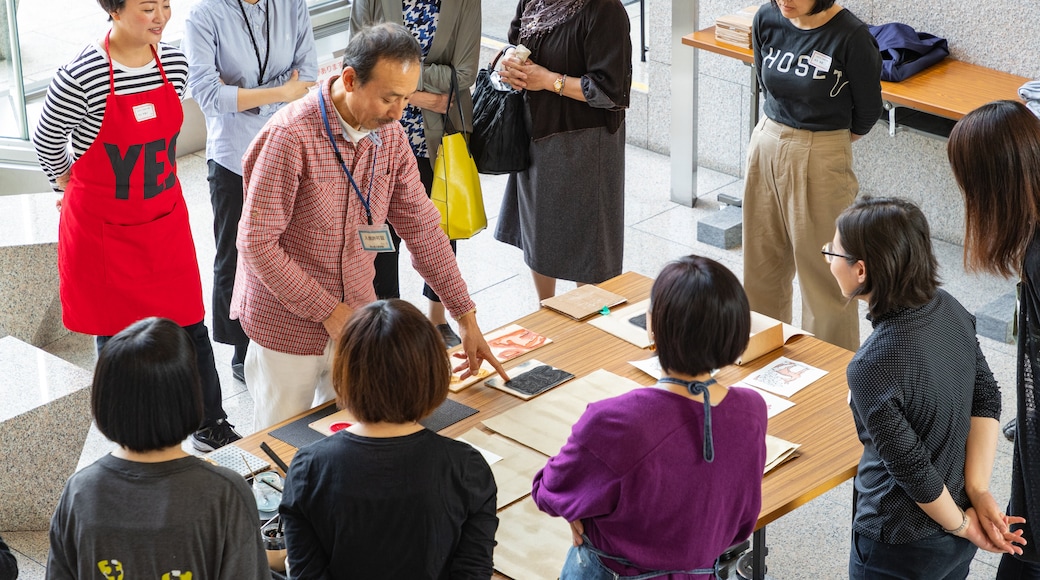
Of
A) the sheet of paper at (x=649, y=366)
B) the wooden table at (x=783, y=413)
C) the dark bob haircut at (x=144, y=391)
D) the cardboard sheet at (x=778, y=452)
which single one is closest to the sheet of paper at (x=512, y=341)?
the wooden table at (x=783, y=413)

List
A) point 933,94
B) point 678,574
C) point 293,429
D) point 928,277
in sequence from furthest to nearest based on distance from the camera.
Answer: point 933,94 < point 293,429 < point 928,277 < point 678,574

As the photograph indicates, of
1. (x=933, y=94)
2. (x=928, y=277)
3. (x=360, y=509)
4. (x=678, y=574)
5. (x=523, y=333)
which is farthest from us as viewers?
(x=933, y=94)

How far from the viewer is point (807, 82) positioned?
3.81 meters

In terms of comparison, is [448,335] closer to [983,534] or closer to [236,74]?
[236,74]

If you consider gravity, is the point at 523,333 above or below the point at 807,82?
below

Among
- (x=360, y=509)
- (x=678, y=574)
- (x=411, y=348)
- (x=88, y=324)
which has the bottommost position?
(x=88, y=324)

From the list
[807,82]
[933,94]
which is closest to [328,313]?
[807,82]

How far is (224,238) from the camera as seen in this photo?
4066mm

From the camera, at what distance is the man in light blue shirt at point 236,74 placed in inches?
149

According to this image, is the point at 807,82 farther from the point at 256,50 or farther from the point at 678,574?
the point at 678,574

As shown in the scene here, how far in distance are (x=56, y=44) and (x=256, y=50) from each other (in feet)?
8.34

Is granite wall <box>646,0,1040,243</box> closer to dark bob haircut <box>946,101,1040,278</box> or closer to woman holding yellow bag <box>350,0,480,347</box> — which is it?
woman holding yellow bag <box>350,0,480,347</box>

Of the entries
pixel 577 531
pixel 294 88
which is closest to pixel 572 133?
pixel 294 88

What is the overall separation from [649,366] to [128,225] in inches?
66.6
